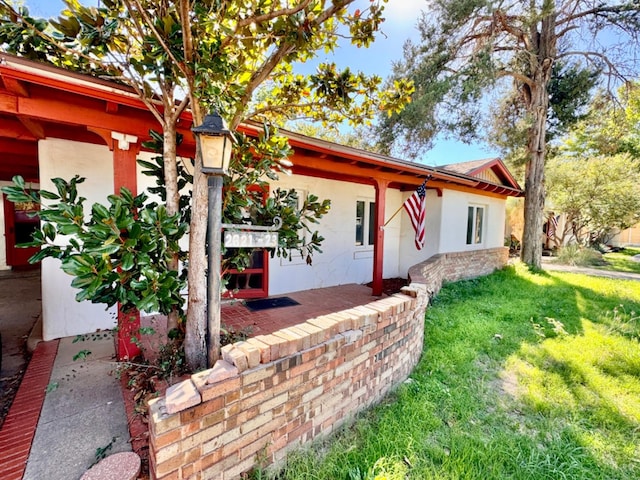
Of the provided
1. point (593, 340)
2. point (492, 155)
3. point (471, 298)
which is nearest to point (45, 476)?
point (593, 340)

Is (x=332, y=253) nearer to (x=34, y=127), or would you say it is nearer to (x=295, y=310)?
(x=295, y=310)

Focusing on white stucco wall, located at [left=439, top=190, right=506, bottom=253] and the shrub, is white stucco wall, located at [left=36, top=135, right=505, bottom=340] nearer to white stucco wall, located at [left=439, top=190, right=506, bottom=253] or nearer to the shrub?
white stucco wall, located at [left=439, top=190, right=506, bottom=253]

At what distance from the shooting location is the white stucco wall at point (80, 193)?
381 cm

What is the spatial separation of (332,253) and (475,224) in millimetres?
6059

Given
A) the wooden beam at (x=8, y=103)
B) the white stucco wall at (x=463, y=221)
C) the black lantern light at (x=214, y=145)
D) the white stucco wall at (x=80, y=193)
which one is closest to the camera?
the black lantern light at (x=214, y=145)

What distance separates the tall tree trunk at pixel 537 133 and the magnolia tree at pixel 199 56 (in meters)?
9.69

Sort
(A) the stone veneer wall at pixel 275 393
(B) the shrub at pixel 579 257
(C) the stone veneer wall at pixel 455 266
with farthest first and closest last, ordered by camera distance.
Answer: (B) the shrub at pixel 579 257 < (C) the stone veneer wall at pixel 455 266 < (A) the stone veneer wall at pixel 275 393

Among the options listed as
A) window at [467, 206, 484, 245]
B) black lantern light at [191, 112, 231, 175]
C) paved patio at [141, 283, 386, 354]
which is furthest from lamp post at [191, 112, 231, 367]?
window at [467, 206, 484, 245]

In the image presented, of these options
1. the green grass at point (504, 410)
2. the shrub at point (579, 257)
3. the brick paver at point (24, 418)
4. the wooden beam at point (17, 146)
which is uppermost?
the wooden beam at point (17, 146)

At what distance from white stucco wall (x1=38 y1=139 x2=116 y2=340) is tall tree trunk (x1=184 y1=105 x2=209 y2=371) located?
1.72 metres

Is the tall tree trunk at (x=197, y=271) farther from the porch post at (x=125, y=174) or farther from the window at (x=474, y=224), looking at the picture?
the window at (x=474, y=224)

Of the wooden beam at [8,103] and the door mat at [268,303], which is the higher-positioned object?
the wooden beam at [8,103]

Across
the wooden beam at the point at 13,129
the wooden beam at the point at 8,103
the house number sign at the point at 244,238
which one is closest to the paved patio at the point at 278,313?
the house number sign at the point at 244,238

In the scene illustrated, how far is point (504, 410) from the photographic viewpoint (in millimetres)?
3084
